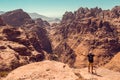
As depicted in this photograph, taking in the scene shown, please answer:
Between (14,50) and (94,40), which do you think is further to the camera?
(94,40)

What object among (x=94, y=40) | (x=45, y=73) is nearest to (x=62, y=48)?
(x=94, y=40)

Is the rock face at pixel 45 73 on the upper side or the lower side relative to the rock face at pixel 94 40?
upper

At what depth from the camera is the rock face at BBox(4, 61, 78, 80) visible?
1662cm

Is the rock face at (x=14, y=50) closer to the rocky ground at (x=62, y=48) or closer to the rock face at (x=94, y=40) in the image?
the rocky ground at (x=62, y=48)

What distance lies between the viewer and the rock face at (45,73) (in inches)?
655

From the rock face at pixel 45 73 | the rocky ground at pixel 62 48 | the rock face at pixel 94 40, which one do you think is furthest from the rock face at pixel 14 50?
the rock face at pixel 94 40

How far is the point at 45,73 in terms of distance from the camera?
677 inches

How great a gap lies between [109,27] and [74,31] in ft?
94.9

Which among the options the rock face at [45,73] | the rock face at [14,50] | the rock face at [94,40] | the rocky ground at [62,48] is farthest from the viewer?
the rock face at [94,40]

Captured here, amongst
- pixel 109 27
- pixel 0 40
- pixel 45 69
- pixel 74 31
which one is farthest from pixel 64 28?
pixel 45 69

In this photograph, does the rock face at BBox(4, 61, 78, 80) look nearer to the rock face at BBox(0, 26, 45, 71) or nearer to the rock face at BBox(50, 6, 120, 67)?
the rock face at BBox(0, 26, 45, 71)

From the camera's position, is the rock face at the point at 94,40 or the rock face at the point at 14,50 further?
the rock face at the point at 94,40

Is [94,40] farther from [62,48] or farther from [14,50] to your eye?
[14,50]

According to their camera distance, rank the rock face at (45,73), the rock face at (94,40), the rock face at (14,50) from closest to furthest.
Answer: the rock face at (45,73) → the rock face at (14,50) → the rock face at (94,40)
